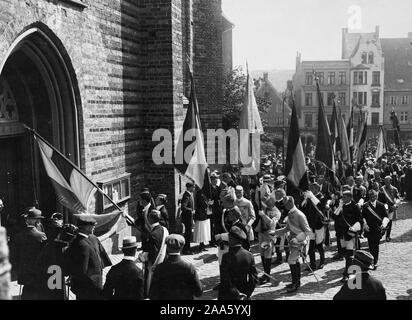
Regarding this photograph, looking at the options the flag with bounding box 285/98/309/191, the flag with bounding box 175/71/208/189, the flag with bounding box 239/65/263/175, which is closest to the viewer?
the flag with bounding box 175/71/208/189

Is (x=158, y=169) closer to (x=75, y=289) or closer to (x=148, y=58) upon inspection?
(x=148, y=58)

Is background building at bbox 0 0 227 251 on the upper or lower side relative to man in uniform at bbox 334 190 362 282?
upper

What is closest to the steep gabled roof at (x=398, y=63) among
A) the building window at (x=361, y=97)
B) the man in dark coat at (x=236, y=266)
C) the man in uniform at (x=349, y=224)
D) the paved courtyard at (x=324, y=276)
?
the building window at (x=361, y=97)

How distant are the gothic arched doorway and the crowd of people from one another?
80cm

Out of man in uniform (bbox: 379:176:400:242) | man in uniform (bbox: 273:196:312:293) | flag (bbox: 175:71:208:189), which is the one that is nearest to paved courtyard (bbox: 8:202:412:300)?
man in uniform (bbox: 273:196:312:293)

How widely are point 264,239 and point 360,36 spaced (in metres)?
57.0

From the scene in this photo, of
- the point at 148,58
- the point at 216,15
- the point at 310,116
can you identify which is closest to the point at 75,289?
the point at 148,58

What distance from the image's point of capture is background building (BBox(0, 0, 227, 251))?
356 inches

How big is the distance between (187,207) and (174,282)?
623 centimetres

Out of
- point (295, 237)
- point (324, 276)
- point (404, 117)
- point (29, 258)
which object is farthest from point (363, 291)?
point (404, 117)

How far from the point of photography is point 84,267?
6410 mm

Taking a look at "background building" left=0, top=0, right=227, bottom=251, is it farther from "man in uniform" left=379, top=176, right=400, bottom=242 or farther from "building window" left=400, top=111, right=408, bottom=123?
"building window" left=400, top=111, right=408, bottom=123

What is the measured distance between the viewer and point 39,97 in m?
9.59

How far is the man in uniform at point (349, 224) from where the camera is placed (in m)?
9.77
